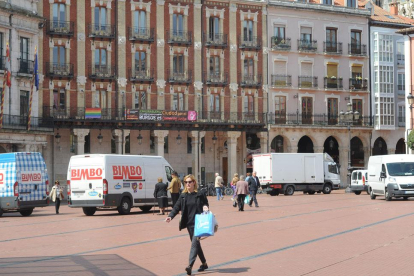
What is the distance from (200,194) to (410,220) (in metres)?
12.6

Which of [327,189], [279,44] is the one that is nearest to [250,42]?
[279,44]

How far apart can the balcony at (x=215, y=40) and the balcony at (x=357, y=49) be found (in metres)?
12.8

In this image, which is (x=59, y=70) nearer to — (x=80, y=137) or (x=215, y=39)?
(x=80, y=137)

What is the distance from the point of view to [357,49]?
2714 inches

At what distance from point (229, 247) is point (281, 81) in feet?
160

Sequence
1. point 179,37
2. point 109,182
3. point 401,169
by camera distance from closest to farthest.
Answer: point 109,182, point 401,169, point 179,37

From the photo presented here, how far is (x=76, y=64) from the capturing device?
5653 centimetres

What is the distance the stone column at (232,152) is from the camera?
6150cm

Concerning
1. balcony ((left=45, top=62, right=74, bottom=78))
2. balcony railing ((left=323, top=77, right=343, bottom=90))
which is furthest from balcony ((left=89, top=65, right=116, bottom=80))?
balcony railing ((left=323, top=77, right=343, bottom=90))

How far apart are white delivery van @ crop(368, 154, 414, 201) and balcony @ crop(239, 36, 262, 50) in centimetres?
2403

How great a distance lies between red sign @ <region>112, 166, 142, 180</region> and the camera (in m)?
31.6

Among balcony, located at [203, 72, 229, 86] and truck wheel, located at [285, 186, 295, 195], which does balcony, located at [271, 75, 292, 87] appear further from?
truck wheel, located at [285, 186, 295, 195]

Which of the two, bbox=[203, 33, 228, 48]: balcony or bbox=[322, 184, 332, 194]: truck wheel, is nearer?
bbox=[322, 184, 332, 194]: truck wheel

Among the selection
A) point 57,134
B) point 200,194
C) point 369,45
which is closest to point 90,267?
point 200,194
